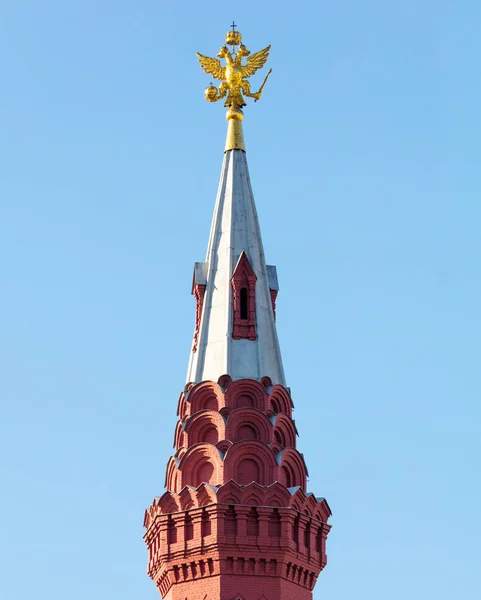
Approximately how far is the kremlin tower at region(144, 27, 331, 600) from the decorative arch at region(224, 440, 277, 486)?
3cm

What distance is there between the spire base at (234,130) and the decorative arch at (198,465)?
11.0 metres

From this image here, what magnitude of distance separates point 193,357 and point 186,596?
780cm

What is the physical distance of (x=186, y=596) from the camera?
41.9 meters

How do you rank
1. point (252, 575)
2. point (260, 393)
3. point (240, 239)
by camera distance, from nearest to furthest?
point (252, 575), point (260, 393), point (240, 239)

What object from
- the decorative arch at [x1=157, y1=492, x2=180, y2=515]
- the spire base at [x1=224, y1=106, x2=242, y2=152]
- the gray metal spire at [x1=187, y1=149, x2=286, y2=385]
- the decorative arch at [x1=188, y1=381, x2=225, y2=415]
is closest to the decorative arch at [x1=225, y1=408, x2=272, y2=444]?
the decorative arch at [x1=188, y1=381, x2=225, y2=415]

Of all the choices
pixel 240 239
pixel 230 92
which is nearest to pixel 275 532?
pixel 240 239

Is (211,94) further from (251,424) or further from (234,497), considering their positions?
(234,497)

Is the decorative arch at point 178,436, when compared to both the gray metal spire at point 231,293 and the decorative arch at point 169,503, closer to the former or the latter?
the gray metal spire at point 231,293

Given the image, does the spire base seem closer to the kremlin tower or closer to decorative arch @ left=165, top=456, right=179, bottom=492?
the kremlin tower

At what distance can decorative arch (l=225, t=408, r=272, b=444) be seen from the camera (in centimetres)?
4369

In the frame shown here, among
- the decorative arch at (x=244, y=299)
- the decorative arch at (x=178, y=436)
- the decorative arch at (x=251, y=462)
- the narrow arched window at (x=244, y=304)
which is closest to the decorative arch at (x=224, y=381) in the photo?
the decorative arch at (x=244, y=299)

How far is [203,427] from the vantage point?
145 feet

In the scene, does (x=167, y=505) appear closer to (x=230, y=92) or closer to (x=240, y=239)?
(x=240, y=239)

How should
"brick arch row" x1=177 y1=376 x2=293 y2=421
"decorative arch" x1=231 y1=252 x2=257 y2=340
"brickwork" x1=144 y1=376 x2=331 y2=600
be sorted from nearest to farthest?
"brickwork" x1=144 y1=376 x2=331 y2=600 < "brick arch row" x1=177 y1=376 x2=293 y2=421 < "decorative arch" x1=231 y1=252 x2=257 y2=340
